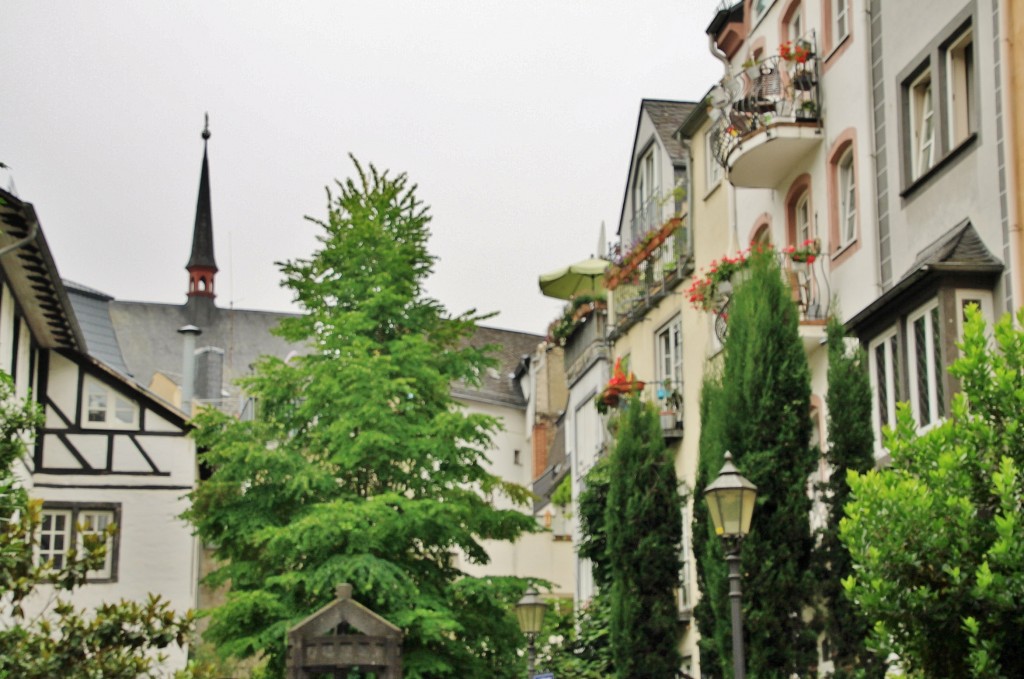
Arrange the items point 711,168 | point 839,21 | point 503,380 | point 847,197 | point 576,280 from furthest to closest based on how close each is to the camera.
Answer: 1. point 503,380
2. point 576,280
3. point 711,168
4. point 839,21
5. point 847,197

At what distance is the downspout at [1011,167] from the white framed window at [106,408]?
29.4m

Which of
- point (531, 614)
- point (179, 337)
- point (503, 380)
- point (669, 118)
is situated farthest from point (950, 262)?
point (179, 337)

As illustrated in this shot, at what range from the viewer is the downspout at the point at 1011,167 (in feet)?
61.3

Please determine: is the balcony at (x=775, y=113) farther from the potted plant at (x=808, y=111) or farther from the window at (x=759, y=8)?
the window at (x=759, y=8)

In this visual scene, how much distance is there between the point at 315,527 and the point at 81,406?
50.2 ft

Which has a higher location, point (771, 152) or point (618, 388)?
point (771, 152)

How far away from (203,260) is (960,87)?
86.4 meters

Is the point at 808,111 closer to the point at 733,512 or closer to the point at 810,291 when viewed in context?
the point at 810,291

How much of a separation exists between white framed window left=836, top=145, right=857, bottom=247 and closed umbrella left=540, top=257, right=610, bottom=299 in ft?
57.0

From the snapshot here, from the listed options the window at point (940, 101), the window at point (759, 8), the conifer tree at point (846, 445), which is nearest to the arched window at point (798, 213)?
the window at point (759, 8)

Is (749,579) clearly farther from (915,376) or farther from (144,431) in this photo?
(144,431)

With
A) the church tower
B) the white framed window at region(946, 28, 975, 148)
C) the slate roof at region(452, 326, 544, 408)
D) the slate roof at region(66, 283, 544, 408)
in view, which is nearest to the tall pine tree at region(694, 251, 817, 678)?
the white framed window at region(946, 28, 975, 148)

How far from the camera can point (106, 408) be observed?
44.6 metres

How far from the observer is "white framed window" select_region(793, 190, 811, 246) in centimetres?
2603
